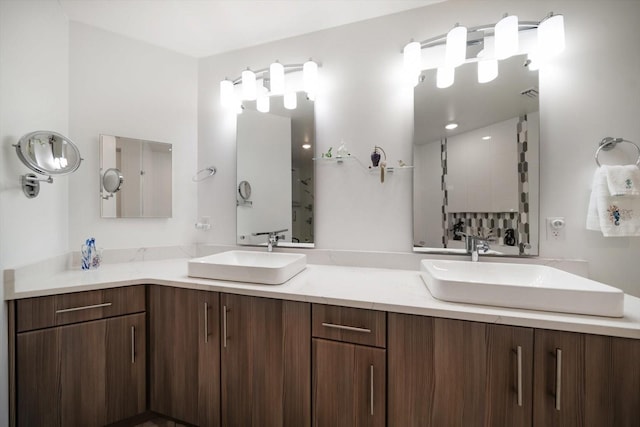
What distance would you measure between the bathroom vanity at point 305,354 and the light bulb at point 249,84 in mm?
1310

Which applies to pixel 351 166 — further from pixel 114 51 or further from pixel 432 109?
pixel 114 51

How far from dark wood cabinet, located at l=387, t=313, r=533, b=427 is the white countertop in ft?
0.16

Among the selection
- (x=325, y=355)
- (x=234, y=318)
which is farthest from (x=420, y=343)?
(x=234, y=318)

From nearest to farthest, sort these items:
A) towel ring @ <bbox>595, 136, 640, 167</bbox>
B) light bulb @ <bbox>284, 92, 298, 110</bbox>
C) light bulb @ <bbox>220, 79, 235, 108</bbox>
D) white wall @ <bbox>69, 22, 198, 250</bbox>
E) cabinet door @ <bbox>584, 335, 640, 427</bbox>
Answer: cabinet door @ <bbox>584, 335, 640, 427</bbox>, towel ring @ <bbox>595, 136, 640, 167</bbox>, white wall @ <bbox>69, 22, 198, 250</bbox>, light bulb @ <bbox>284, 92, 298, 110</bbox>, light bulb @ <bbox>220, 79, 235, 108</bbox>

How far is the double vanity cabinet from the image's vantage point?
86cm

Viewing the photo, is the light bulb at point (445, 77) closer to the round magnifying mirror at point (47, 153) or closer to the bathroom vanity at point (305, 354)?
the bathroom vanity at point (305, 354)

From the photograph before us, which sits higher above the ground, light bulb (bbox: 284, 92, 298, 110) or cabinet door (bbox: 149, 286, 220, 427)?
light bulb (bbox: 284, 92, 298, 110)

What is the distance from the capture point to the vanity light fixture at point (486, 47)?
4.34 feet

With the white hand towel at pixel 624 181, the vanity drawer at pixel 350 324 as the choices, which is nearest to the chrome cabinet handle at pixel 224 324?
the vanity drawer at pixel 350 324

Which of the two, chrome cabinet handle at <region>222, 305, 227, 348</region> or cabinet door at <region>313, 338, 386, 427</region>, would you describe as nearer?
cabinet door at <region>313, 338, 386, 427</region>

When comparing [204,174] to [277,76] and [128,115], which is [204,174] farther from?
[277,76]

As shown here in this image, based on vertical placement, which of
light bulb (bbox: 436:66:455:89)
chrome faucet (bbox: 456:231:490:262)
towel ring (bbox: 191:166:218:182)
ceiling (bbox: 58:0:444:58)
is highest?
ceiling (bbox: 58:0:444:58)

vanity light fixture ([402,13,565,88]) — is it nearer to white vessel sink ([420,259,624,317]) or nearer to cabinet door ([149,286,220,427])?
white vessel sink ([420,259,624,317])

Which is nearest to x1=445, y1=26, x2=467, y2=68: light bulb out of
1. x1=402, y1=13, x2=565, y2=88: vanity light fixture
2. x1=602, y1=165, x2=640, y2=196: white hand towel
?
x1=402, y1=13, x2=565, y2=88: vanity light fixture
